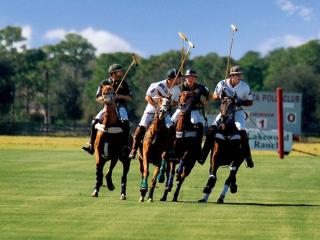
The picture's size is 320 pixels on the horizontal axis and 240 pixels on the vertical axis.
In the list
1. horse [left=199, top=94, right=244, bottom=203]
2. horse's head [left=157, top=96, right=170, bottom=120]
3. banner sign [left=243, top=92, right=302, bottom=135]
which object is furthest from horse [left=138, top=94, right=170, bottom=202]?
banner sign [left=243, top=92, right=302, bottom=135]

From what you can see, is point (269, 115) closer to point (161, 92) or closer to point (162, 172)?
point (162, 172)

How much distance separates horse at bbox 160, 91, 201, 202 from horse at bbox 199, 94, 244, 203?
448 mm

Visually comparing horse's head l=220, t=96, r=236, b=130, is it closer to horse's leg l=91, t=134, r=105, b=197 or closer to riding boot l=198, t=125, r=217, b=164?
riding boot l=198, t=125, r=217, b=164

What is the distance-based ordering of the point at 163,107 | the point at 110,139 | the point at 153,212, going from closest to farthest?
the point at 153,212
the point at 163,107
the point at 110,139

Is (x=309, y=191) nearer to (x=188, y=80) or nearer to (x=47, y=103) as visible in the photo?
(x=188, y=80)

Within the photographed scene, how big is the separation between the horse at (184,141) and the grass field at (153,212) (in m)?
0.53

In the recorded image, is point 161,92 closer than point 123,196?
No

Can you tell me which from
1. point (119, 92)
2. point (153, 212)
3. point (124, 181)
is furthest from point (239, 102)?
point (153, 212)

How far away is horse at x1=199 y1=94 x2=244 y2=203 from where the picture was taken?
57.6 ft

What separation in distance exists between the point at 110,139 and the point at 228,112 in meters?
2.47

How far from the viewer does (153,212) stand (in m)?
15.1

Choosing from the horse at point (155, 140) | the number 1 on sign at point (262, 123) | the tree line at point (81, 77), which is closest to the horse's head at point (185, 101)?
the horse at point (155, 140)

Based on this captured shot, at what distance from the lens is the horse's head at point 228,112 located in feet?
57.5

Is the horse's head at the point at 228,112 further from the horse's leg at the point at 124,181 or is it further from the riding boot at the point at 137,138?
the horse's leg at the point at 124,181
